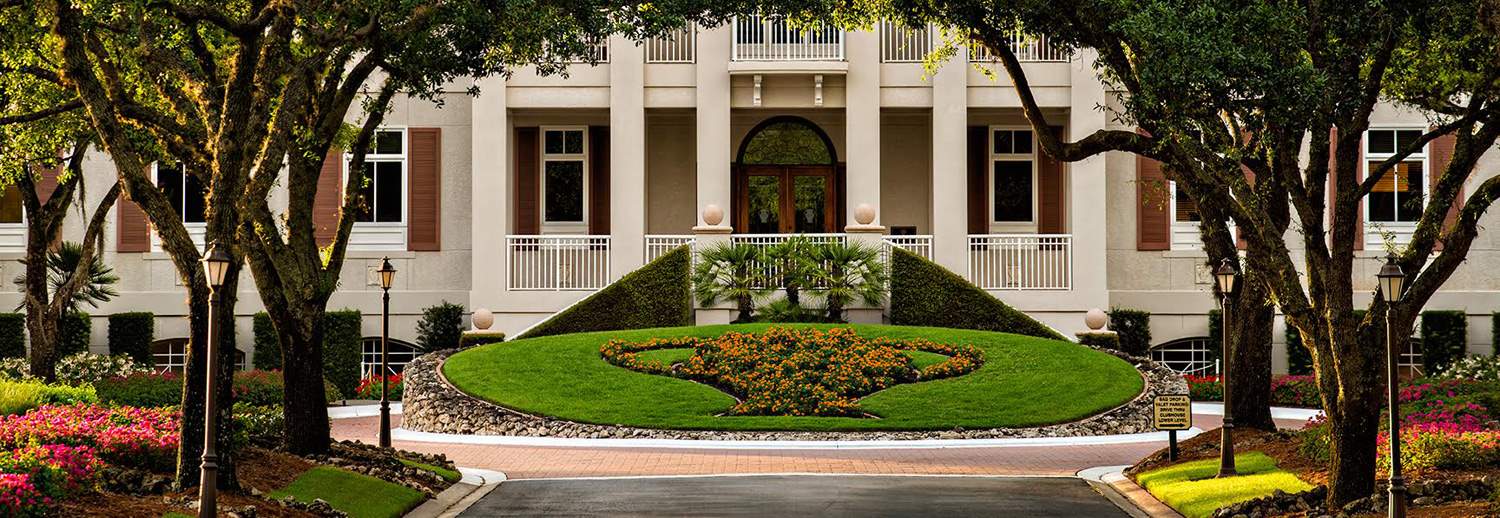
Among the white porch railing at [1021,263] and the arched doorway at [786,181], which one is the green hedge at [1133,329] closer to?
the white porch railing at [1021,263]

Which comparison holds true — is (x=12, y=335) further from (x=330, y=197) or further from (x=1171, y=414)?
(x=1171, y=414)

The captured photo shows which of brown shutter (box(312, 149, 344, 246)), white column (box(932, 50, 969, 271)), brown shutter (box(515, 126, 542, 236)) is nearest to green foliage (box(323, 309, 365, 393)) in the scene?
brown shutter (box(312, 149, 344, 246))

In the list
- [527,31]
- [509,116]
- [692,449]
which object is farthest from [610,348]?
[527,31]

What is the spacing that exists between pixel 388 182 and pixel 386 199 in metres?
0.35

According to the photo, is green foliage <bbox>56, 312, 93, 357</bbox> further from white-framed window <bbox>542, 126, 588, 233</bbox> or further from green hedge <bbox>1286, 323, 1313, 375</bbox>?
green hedge <bbox>1286, 323, 1313, 375</bbox>

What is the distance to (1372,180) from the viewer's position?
1377 cm

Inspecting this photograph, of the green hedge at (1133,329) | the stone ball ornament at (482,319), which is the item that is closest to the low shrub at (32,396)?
the stone ball ornament at (482,319)

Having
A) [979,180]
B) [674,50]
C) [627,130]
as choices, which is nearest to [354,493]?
[627,130]

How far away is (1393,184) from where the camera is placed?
32.3m

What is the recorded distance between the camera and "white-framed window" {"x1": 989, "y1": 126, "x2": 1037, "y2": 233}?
33.4m

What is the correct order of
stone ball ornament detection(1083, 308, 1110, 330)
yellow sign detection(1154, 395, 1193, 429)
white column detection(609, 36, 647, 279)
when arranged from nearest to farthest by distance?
yellow sign detection(1154, 395, 1193, 429), stone ball ornament detection(1083, 308, 1110, 330), white column detection(609, 36, 647, 279)

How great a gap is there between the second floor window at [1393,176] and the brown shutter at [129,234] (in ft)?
78.8

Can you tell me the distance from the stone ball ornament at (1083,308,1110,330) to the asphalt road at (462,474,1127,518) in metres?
11.6

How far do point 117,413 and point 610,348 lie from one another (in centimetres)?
1193
